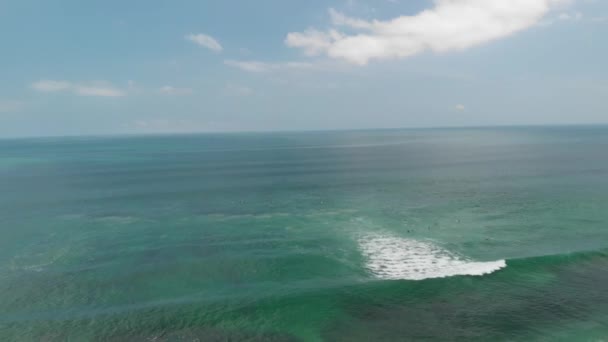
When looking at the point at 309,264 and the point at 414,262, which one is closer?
the point at 414,262

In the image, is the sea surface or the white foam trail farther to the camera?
the white foam trail

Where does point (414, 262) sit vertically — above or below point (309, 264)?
above

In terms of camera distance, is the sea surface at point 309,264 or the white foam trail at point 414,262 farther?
the white foam trail at point 414,262

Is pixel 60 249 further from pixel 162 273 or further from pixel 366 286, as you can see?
pixel 366 286
